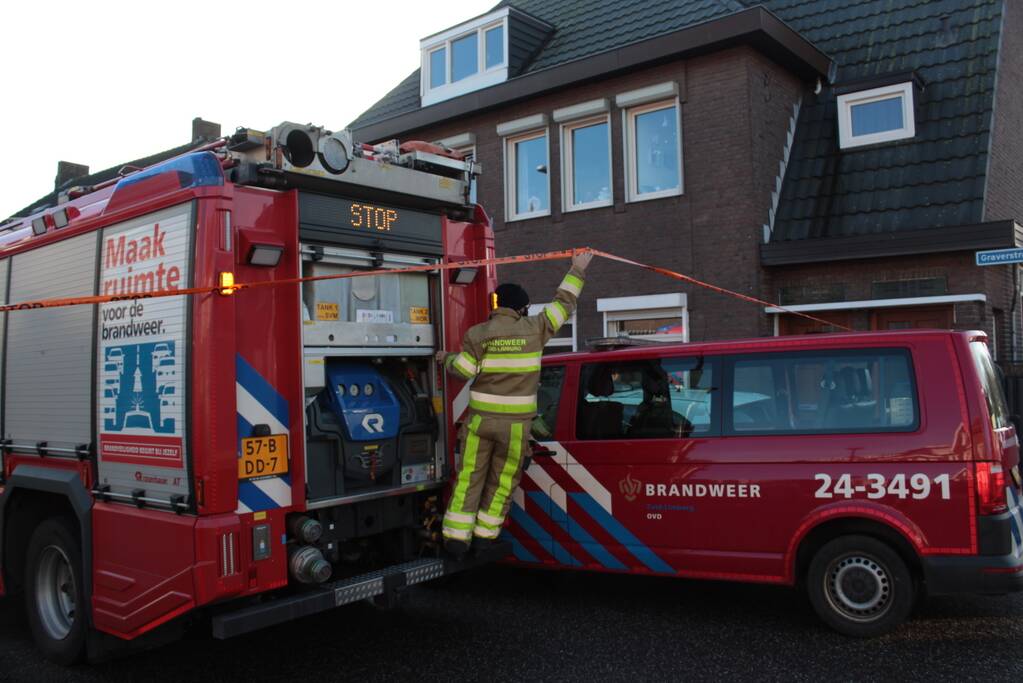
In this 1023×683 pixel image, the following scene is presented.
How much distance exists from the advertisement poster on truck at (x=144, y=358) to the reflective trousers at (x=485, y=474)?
1.65 metres

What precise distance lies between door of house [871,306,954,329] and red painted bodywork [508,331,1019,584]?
20.7 feet

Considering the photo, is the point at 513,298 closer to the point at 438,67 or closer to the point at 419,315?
the point at 419,315

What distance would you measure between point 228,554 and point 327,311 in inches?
56.6

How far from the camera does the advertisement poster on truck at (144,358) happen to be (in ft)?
14.5

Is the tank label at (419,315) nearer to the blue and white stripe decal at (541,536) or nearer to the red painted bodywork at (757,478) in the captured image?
the red painted bodywork at (757,478)

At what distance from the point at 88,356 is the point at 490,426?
2.33 m

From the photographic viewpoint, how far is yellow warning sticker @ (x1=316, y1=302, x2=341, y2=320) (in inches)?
194

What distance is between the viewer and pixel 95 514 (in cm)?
477

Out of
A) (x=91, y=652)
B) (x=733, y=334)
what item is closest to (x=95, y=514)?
(x=91, y=652)

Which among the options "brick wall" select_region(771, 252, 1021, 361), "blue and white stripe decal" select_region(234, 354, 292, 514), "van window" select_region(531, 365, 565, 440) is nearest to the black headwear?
"van window" select_region(531, 365, 565, 440)

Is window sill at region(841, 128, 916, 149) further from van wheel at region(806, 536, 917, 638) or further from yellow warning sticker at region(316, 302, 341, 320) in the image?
yellow warning sticker at region(316, 302, 341, 320)

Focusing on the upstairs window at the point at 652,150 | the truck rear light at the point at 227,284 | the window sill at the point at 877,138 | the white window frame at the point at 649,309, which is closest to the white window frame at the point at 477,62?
the upstairs window at the point at 652,150

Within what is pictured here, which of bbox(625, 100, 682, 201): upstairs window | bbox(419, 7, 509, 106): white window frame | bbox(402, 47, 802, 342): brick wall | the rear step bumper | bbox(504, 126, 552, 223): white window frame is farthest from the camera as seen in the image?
bbox(419, 7, 509, 106): white window frame

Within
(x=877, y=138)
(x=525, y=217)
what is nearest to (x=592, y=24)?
(x=525, y=217)
